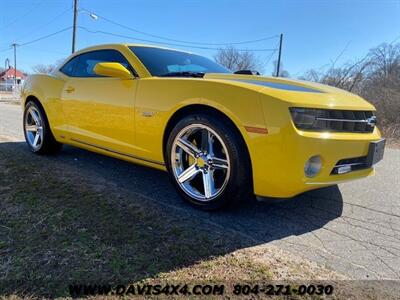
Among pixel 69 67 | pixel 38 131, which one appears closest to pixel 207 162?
pixel 69 67

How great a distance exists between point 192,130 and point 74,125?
5.98 feet

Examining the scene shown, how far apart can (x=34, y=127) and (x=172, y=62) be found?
7.90 ft

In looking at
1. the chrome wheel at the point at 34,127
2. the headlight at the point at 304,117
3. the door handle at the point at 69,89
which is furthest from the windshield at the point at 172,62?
the chrome wheel at the point at 34,127

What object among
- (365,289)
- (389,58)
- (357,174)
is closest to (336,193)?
(357,174)

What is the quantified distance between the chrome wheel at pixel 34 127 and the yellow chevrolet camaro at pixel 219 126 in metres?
0.93

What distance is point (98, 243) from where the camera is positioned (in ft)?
7.38

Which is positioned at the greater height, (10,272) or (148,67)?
(148,67)

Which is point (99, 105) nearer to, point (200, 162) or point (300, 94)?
point (200, 162)

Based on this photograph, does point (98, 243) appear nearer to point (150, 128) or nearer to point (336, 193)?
point (150, 128)

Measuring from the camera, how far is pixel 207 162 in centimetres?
284

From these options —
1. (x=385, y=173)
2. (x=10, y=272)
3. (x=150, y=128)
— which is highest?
(x=150, y=128)

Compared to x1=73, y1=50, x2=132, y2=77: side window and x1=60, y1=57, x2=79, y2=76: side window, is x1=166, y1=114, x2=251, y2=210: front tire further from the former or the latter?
x1=60, y1=57, x2=79, y2=76: side window

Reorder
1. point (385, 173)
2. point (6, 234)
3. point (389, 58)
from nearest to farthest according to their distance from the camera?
point (6, 234), point (385, 173), point (389, 58)

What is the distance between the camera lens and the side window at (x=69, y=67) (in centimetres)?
430
